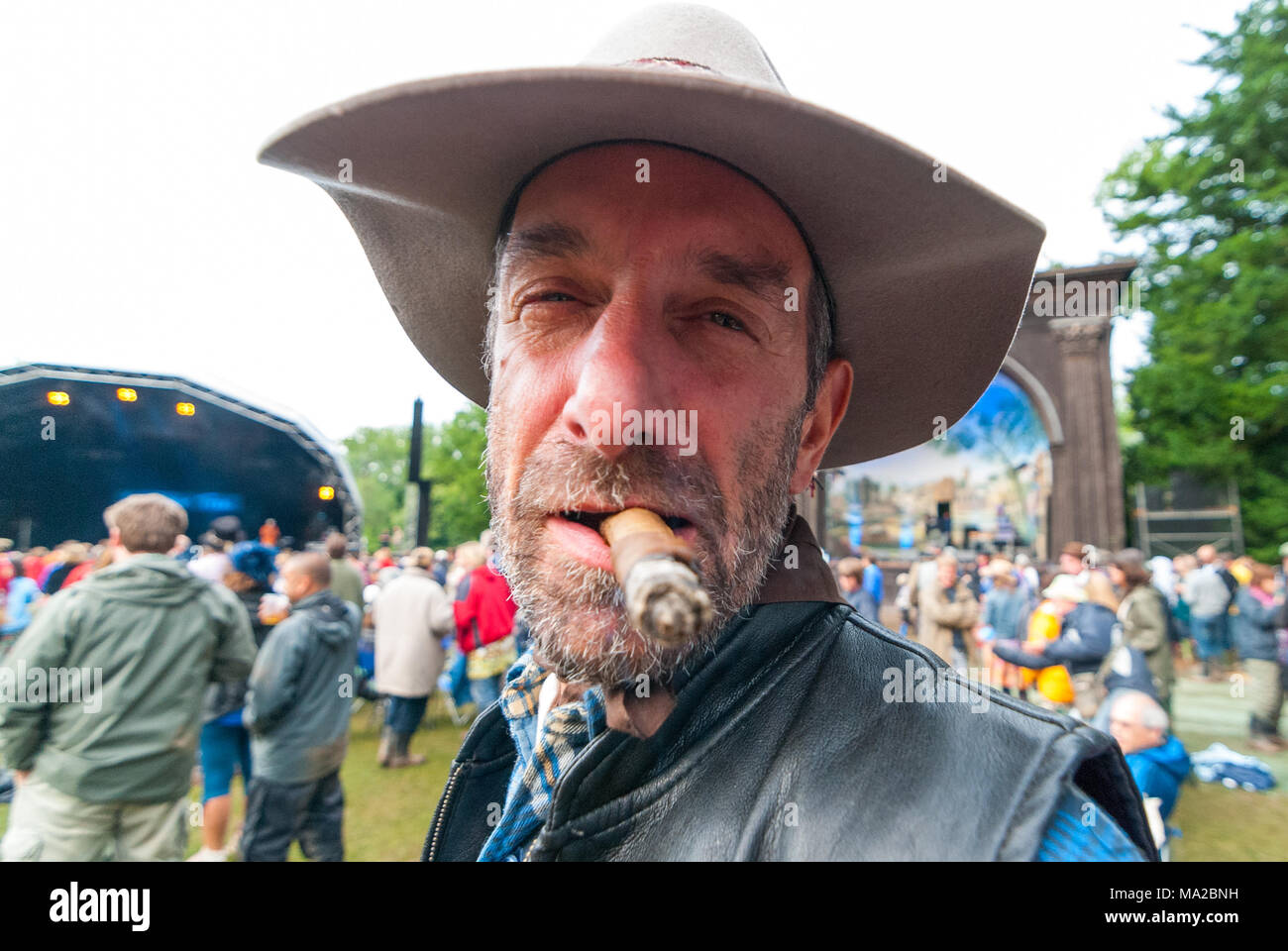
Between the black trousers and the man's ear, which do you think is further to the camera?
the black trousers

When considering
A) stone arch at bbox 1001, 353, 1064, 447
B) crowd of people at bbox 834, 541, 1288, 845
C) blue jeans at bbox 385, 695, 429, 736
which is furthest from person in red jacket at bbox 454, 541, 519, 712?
stone arch at bbox 1001, 353, 1064, 447

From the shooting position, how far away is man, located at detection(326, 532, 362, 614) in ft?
17.4

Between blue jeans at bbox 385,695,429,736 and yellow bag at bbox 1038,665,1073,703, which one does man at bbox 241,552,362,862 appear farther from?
yellow bag at bbox 1038,665,1073,703

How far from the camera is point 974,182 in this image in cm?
95

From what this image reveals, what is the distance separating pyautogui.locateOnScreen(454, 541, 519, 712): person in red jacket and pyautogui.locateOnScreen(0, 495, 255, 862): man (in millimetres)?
1884

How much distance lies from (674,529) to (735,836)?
1.34 feet

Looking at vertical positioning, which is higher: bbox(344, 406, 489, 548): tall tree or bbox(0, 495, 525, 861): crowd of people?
bbox(344, 406, 489, 548): tall tree

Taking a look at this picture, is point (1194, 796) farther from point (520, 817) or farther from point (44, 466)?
point (44, 466)

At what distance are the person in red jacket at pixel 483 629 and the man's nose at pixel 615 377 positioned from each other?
14.1 feet

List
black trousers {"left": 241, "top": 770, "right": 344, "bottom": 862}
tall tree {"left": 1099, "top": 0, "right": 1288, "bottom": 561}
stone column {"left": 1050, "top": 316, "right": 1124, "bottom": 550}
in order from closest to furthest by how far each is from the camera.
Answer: black trousers {"left": 241, "top": 770, "right": 344, "bottom": 862} < tall tree {"left": 1099, "top": 0, "right": 1288, "bottom": 561} < stone column {"left": 1050, "top": 316, "right": 1124, "bottom": 550}

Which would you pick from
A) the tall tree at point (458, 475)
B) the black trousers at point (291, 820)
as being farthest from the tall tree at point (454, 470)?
the black trousers at point (291, 820)

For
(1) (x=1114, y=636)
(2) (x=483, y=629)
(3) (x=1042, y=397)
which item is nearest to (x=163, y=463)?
(2) (x=483, y=629)

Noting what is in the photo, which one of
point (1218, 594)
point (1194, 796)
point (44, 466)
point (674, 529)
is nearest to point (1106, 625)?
point (1194, 796)

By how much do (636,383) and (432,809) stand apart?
243 cm
